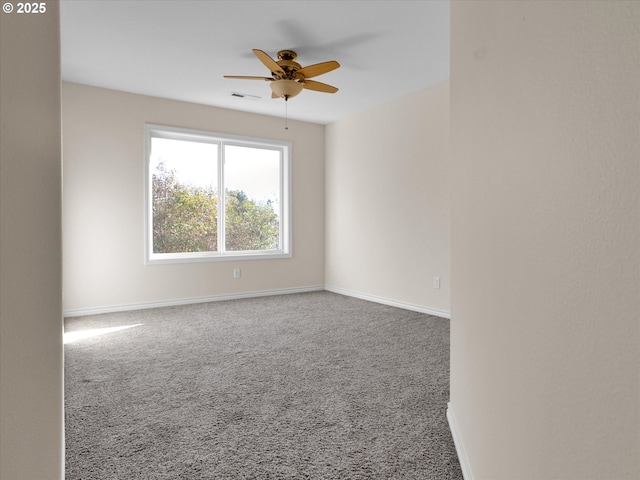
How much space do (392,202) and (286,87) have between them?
211cm

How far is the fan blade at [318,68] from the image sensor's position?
3.03 metres

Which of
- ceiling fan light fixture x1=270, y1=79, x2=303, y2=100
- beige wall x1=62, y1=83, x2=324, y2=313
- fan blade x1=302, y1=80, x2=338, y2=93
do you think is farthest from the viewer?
beige wall x1=62, y1=83, x2=324, y2=313

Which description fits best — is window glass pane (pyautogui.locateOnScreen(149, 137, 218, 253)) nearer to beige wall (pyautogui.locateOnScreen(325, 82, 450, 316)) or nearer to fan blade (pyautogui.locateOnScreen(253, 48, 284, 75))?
beige wall (pyautogui.locateOnScreen(325, 82, 450, 316))

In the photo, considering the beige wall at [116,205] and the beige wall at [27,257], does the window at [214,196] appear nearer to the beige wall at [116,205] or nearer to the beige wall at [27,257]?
the beige wall at [116,205]

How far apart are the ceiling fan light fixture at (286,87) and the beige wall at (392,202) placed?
1.72m

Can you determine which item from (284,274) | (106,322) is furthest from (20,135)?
(284,274)

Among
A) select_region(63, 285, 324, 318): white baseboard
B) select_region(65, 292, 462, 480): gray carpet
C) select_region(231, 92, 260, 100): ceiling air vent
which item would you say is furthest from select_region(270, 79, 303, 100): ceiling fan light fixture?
select_region(63, 285, 324, 318): white baseboard

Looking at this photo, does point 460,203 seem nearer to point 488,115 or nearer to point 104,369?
point 488,115

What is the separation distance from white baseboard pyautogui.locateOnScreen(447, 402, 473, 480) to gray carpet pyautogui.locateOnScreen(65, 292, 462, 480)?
38 mm

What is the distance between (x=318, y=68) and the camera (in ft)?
10.3

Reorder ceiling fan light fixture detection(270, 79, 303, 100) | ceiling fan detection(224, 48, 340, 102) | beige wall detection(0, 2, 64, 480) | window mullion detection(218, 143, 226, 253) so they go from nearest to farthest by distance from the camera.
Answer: beige wall detection(0, 2, 64, 480), ceiling fan detection(224, 48, 340, 102), ceiling fan light fixture detection(270, 79, 303, 100), window mullion detection(218, 143, 226, 253)

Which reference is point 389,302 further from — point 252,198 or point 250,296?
point 252,198

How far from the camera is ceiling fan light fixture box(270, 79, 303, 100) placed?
132 inches

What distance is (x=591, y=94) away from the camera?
631mm
